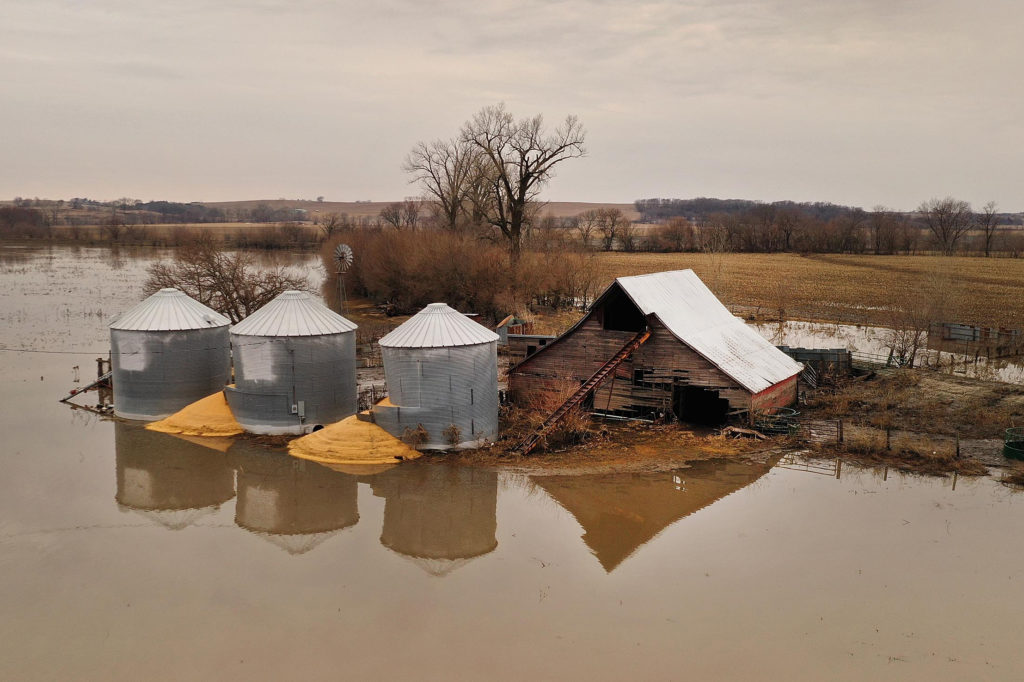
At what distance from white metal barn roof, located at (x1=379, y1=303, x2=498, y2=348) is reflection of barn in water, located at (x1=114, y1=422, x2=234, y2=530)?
6.43m

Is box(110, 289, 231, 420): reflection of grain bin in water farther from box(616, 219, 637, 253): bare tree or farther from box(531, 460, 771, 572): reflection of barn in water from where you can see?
box(616, 219, 637, 253): bare tree

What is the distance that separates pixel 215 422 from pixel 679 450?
50.8 feet

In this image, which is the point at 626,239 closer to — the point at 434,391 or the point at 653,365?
the point at 653,365

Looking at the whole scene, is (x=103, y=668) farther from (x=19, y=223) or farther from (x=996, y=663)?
(x=19, y=223)

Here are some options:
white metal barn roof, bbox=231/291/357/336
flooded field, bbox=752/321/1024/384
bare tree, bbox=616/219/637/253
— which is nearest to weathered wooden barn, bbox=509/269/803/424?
A: white metal barn roof, bbox=231/291/357/336

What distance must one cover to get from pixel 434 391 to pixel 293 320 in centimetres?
602

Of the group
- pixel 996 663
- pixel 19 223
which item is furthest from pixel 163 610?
pixel 19 223

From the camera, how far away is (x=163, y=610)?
15.7 m

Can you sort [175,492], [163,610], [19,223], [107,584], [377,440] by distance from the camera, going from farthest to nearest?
[19,223]
[377,440]
[175,492]
[107,584]
[163,610]

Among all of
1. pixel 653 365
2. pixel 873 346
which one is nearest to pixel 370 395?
pixel 653 365

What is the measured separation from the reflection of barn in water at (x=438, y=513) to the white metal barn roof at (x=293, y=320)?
20.5ft

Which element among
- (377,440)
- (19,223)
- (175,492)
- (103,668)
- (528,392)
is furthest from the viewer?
(19,223)

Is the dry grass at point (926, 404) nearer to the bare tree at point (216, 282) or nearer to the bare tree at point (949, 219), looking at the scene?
the bare tree at point (216, 282)

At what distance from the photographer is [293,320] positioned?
89.6ft
